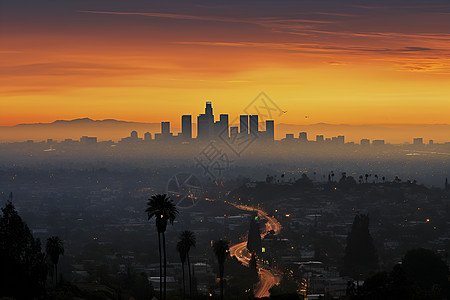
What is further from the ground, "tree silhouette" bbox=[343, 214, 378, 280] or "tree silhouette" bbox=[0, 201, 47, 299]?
"tree silhouette" bbox=[0, 201, 47, 299]

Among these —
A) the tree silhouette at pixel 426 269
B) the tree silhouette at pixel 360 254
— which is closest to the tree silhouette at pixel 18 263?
the tree silhouette at pixel 426 269

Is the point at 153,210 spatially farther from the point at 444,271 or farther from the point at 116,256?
the point at 116,256

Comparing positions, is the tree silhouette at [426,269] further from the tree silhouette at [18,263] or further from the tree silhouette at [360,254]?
the tree silhouette at [18,263]

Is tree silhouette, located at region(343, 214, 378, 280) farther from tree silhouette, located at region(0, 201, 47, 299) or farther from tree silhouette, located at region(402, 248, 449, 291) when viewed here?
tree silhouette, located at region(0, 201, 47, 299)

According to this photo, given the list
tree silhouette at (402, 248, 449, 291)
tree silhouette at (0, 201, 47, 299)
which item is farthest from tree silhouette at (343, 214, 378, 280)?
tree silhouette at (0, 201, 47, 299)

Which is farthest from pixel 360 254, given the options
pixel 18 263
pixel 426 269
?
pixel 18 263

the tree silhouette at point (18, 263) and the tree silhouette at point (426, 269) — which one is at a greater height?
the tree silhouette at point (18, 263)

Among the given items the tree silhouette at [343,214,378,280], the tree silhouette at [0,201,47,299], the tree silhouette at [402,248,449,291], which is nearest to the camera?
the tree silhouette at [0,201,47,299]

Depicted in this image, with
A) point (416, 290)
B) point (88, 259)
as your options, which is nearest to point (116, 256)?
point (88, 259)
